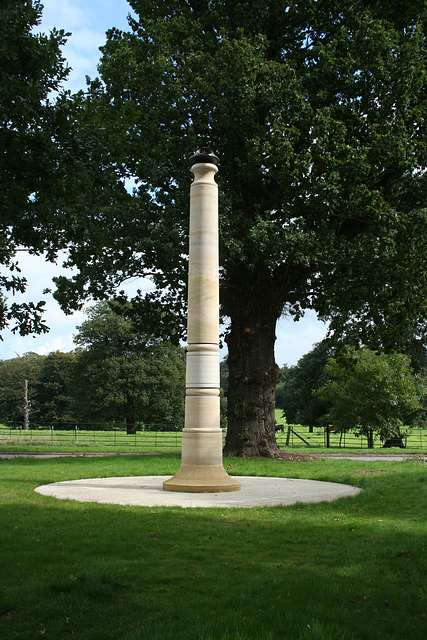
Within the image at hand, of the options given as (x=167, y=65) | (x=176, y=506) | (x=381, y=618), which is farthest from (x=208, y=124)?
(x=381, y=618)

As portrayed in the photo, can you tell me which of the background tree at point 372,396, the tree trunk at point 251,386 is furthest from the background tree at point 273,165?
the background tree at point 372,396

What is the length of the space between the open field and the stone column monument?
119 inches

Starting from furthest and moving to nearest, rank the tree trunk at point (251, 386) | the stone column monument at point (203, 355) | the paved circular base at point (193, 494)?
the tree trunk at point (251, 386)
the stone column monument at point (203, 355)
the paved circular base at point (193, 494)

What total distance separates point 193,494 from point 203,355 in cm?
284

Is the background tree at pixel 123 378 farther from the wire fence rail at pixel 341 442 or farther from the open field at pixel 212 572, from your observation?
the open field at pixel 212 572

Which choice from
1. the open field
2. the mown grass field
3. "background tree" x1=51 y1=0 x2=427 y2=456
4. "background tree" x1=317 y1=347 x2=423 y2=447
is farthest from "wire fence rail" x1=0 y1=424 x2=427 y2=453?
the open field

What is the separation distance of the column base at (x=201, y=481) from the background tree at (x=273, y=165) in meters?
7.75

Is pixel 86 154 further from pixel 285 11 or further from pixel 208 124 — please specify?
pixel 285 11

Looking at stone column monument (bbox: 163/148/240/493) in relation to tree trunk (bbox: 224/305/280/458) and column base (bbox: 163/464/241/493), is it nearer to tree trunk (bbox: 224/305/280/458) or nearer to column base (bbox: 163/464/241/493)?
column base (bbox: 163/464/241/493)

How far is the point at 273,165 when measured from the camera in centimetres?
1888

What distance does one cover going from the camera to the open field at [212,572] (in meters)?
4.30

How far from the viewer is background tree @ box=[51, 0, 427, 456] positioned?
1842 cm

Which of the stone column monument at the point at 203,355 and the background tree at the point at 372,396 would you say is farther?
the background tree at the point at 372,396

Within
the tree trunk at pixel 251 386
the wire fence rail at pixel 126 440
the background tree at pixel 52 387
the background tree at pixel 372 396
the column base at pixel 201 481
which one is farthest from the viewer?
the background tree at pixel 52 387
